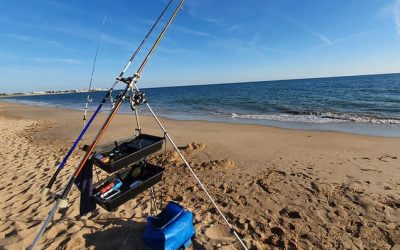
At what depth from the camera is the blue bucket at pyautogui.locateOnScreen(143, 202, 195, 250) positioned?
11.5ft

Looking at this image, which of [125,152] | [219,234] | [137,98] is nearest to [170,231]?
[219,234]

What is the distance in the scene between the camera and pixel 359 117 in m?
16.8

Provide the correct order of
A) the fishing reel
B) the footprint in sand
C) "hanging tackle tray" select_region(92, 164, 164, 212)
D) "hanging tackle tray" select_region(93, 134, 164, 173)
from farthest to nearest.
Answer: the footprint in sand < the fishing reel < "hanging tackle tray" select_region(93, 134, 164, 173) < "hanging tackle tray" select_region(92, 164, 164, 212)

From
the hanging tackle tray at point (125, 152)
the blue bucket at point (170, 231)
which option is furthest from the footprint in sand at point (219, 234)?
the hanging tackle tray at point (125, 152)

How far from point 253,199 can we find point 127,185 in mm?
2657

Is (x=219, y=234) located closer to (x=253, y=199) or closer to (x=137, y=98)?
(x=253, y=199)

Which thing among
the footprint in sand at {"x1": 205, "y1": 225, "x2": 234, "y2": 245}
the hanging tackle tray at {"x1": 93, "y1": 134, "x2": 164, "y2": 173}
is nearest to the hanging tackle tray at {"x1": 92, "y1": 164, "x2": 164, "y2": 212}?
the hanging tackle tray at {"x1": 93, "y1": 134, "x2": 164, "y2": 173}

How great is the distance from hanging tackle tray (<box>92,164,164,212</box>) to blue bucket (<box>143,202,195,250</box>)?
0.63 m

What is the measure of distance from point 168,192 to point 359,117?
618 inches

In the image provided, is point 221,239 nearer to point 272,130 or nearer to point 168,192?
point 168,192

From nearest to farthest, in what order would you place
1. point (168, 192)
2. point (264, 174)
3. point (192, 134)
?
point (168, 192) < point (264, 174) < point (192, 134)

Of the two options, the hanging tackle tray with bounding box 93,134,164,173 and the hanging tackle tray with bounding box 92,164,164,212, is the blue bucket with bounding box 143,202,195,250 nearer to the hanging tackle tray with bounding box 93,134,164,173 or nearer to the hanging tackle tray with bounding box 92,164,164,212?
the hanging tackle tray with bounding box 92,164,164,212

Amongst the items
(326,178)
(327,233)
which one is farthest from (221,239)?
(326,178)

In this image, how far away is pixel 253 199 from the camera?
5.37m
